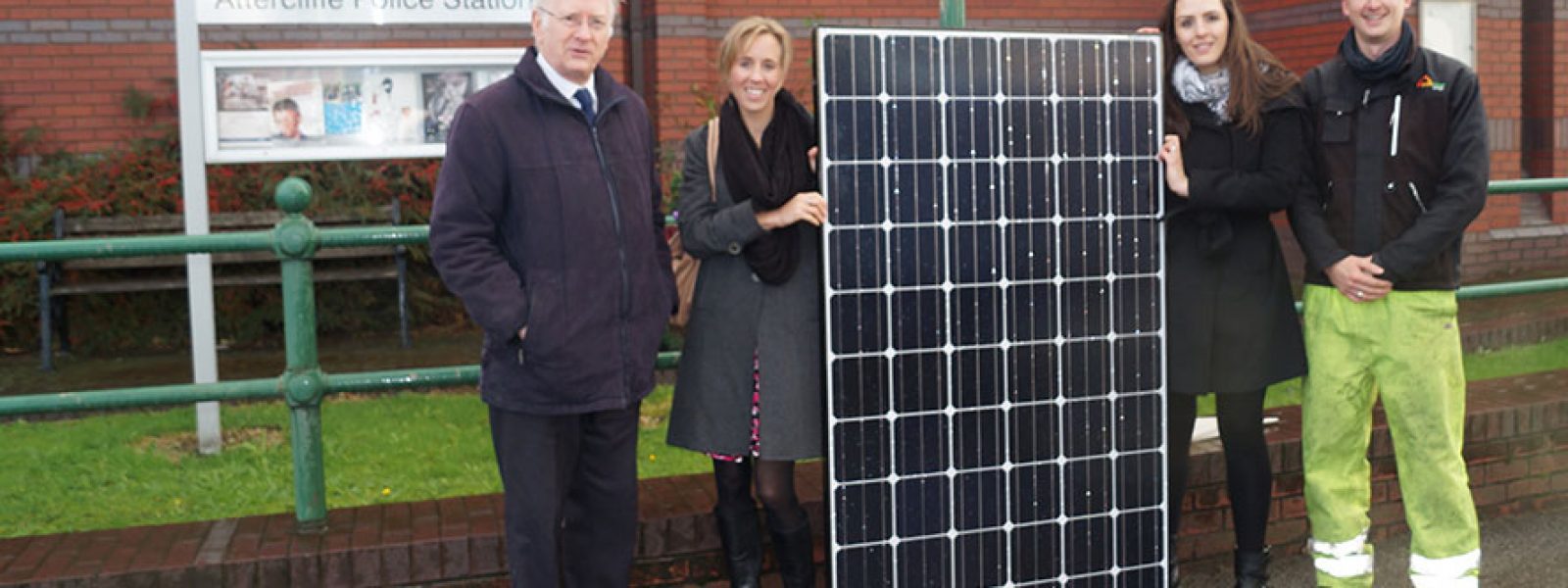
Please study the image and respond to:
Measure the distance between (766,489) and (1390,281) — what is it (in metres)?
1.71

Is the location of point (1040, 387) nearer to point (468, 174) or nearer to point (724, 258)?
point (724, 258)

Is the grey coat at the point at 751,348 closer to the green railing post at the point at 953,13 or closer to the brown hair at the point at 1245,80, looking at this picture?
the green railing post at the point at 953,13

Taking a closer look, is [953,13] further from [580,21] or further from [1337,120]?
[580,21]

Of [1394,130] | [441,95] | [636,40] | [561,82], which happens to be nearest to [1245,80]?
[1394,130]

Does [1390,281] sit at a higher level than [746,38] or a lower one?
lower

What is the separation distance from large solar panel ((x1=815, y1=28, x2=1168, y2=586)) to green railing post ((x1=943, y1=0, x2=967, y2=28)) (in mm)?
597

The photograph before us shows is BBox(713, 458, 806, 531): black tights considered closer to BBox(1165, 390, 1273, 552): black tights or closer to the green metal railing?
the green metal railing

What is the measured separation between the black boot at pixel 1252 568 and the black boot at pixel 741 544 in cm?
135

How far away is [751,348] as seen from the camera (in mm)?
3705

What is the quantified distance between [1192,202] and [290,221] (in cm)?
245

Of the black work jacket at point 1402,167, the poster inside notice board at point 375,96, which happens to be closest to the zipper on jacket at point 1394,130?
the black work jacket at point 1402,167

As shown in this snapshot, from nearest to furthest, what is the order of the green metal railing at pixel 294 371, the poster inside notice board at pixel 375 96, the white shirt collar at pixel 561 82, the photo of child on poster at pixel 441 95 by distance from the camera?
the white shirt collar at pixel 561 82 → the green metal railing at pixel 294 371 → the poster inside notice board at pixel 375 96 → the photo of child on poster at pixel 441 95

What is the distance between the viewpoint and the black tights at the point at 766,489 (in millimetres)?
3727

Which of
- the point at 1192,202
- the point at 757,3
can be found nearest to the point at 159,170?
the point at 757,3
